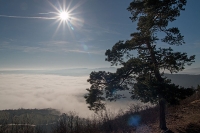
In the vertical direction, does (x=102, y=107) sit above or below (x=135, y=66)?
below

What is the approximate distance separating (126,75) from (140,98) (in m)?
2.04

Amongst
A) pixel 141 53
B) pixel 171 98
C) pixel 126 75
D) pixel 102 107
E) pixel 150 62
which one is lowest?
pixel 102 107

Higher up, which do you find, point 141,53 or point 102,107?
point 141,53

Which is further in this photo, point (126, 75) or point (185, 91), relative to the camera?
point (126, 75)

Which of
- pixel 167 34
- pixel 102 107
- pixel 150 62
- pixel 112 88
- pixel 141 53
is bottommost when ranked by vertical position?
pixel 102 107

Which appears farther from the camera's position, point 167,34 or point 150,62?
point 150,62

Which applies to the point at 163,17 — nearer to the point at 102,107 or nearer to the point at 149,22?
the point at 149,22

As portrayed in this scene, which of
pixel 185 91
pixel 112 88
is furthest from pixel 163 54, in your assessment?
pixel 112 88

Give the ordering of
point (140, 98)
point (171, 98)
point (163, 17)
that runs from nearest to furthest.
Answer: point (163, 17)
point (171, 98)
point (140, 98)

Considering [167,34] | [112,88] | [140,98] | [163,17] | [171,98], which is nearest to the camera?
[163,17]

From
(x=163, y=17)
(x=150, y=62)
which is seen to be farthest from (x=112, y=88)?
(x=163, y=17)

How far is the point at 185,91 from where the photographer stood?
30.4 feet

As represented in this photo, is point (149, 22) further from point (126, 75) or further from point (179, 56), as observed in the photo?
point (126, 75)

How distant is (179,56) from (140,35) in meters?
3.30
